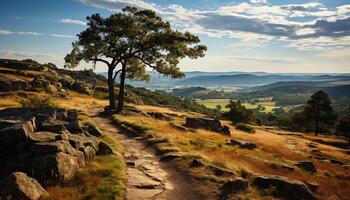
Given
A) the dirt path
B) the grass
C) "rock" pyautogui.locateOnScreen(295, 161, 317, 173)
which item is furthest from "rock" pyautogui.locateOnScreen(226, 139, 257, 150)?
the grass

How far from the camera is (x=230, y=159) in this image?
23.0 metres

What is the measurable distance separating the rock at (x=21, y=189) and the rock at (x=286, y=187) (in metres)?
10.5

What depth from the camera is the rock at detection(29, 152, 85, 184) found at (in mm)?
14195

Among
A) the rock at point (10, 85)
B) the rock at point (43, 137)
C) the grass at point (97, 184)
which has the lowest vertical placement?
the grass at point (97, 184)

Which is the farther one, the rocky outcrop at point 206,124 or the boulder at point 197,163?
the rocky outcrop at point 206,124

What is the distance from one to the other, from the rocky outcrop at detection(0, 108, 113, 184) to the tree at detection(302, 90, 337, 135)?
246 ft

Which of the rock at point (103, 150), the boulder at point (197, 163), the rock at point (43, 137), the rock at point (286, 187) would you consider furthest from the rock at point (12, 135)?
the rock at point (286, 187)

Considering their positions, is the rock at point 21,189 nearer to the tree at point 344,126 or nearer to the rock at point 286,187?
the rock at point 286,187

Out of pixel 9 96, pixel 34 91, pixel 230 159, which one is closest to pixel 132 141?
pixel 230 159

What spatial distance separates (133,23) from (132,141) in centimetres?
1985

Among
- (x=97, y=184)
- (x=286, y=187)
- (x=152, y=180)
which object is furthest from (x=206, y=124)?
(x=97, y=184)

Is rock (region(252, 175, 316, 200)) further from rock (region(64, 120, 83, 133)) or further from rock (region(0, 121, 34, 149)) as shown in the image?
rock (region(0, 121, 34, 149))

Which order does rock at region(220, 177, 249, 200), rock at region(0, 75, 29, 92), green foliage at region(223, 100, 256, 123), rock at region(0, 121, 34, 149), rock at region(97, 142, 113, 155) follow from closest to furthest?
rock at region(220, 177, 249, 200) → rock at region(0, 121, 34, 149) → rock at region(97, 142, 113, 155) → rock at region(0, 75, 29, 92) → green foliage at region(223, 100, 256, 123)

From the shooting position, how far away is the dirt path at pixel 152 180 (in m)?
14.7
